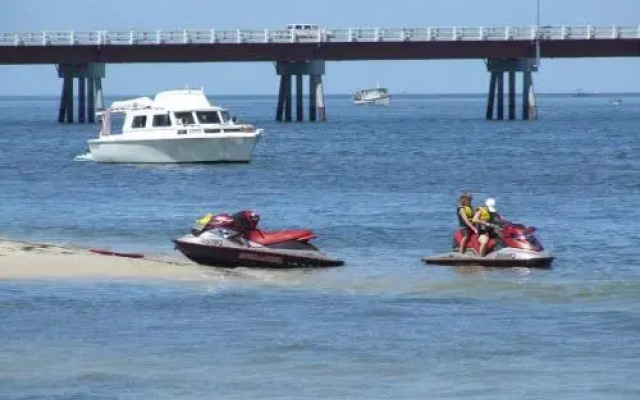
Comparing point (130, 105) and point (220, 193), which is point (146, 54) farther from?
point (220, 193)

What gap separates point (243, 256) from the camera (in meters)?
31.8

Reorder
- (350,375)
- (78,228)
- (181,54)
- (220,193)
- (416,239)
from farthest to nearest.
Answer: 1. (181,54)
2. (220,193)
3. (78,228)
4. (416,239)
5. (350,375)

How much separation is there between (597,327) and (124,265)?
9401 millimetres

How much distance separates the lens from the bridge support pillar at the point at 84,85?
110m

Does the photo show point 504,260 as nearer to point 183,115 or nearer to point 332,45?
point 183,115

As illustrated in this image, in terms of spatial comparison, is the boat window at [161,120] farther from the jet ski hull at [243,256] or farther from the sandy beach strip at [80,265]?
the jet ski hull at [243,256]

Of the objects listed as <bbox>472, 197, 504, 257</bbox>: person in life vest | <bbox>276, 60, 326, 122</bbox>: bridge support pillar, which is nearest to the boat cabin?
<bbox>472, 197, 504, 257</bbox>: person in life vest

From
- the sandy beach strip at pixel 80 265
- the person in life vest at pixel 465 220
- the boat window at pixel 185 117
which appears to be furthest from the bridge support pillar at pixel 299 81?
the person in life vest at pixel 465 220

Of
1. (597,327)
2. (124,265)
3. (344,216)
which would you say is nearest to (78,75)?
(344,216)

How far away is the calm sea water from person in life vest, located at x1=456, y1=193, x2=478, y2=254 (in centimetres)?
56

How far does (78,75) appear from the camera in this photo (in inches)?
4358

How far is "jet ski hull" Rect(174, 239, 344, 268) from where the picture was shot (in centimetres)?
3169

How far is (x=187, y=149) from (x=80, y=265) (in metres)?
32.9

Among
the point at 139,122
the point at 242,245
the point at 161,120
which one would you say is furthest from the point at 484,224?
the point at 139,122
